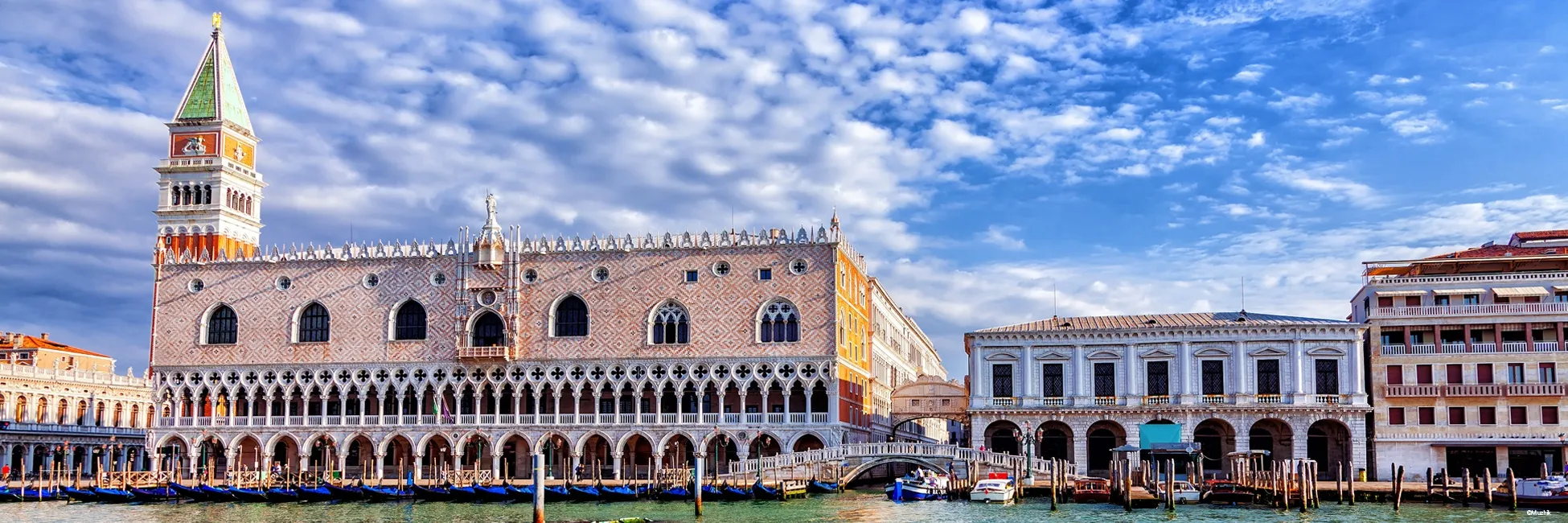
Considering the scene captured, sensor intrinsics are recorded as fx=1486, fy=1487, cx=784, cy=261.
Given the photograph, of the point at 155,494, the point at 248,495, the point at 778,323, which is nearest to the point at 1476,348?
the point at 778,323

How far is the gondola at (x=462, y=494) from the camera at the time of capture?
42.8 meters

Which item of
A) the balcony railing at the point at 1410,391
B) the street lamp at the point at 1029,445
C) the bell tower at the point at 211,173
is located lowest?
the street lamp at the point at 1029,445

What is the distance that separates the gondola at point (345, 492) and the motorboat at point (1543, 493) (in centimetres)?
3141

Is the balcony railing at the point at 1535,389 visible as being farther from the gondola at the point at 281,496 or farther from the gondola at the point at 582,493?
the gondola at the point at 281,496

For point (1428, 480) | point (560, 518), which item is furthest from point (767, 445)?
point (1428, 480)

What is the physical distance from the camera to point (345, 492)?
145ft

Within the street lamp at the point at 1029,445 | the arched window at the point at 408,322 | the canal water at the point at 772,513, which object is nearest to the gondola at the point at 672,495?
the canal water at the point at 772,513

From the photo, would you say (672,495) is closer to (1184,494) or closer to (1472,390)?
(1184,494)

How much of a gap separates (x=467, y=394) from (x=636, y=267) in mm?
8102

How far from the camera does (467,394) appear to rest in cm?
5359

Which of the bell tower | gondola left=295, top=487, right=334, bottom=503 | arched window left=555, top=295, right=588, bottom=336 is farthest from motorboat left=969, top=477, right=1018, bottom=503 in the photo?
the bell tower

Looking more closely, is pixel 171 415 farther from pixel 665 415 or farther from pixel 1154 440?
pixel 1154 440

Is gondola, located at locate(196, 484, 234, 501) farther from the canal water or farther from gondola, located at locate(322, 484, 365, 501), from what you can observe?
gondola, located at locate(322, 484, 365, 501)

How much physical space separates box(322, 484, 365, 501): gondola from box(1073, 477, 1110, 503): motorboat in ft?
68.6
